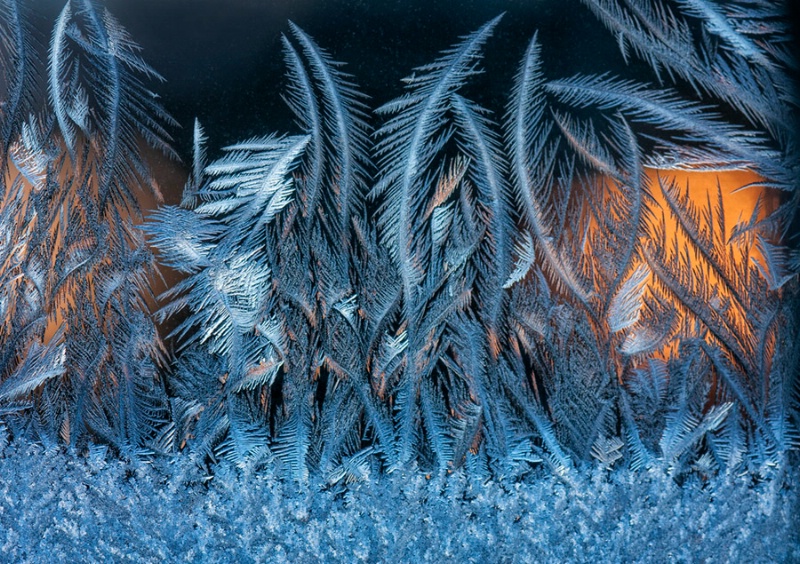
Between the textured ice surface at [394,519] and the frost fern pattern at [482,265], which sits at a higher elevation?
the frost fern pattern at [482,265]

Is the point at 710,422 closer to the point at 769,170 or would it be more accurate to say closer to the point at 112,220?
the point at 769,170

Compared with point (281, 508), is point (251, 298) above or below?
above

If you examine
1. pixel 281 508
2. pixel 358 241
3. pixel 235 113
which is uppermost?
pixel 235 113

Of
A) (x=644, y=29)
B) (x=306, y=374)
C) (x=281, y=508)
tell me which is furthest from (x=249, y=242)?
(x=644, y=29)

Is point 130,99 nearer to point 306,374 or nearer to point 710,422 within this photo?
point 306,374

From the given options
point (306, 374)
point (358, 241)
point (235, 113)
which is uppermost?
point (235, 113)

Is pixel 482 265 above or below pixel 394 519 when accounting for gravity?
above

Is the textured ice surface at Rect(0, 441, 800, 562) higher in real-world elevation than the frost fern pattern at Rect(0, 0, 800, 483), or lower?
lower

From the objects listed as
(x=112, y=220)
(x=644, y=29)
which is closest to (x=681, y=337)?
(x=644, y=29)

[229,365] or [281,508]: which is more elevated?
[229,365]
